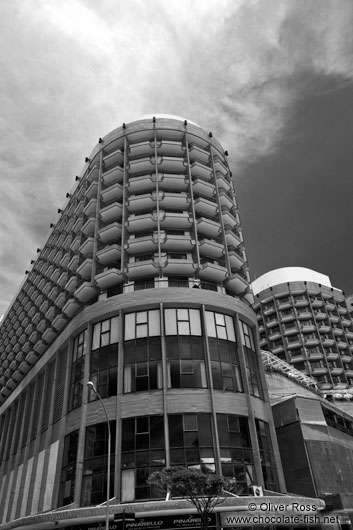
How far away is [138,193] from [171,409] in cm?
2868

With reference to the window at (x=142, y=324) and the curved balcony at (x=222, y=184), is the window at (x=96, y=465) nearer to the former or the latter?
the window at (x=142, y=324)

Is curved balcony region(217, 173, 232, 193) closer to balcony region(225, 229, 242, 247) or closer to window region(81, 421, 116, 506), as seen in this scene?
balcony region(225, 229, 242, 247)

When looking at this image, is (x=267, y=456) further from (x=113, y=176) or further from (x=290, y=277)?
(x=290, y=277)

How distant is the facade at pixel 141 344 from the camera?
37469mm

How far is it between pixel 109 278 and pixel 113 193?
13036mm

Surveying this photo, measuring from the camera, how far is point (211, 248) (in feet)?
170

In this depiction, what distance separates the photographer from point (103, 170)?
195 ft

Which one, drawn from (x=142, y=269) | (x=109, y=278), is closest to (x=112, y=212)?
(x=109, y=278)

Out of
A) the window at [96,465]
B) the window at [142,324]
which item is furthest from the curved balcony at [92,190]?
the window at [96,465]

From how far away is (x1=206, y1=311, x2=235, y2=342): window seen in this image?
4397 cm

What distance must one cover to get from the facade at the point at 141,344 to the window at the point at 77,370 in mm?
213

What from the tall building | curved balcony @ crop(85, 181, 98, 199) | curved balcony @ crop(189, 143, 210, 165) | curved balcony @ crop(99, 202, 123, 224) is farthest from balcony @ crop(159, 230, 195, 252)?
the tall building

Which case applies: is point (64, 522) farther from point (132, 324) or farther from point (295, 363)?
point (295, 363)

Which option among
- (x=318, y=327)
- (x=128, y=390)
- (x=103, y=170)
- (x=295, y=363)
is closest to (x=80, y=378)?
(x=128, y=390)
